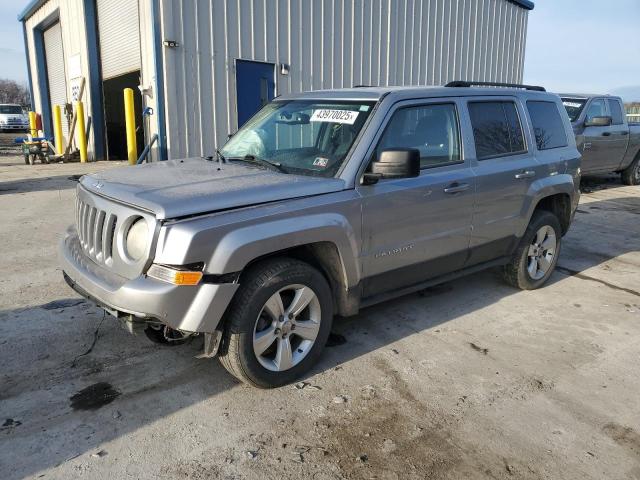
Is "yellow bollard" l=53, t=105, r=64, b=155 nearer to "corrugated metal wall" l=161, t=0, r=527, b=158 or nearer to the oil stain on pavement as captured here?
"corrugated metal wall" l=161, t=0, r=527, b=158

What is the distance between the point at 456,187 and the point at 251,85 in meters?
8.04

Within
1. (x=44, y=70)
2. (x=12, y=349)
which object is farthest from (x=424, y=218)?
(x=44, y=70)

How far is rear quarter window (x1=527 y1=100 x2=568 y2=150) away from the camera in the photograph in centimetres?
502

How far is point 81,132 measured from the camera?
49.8 ft

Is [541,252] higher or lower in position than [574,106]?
lower

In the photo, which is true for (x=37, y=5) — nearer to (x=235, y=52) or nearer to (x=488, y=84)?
(x=235, y=52)

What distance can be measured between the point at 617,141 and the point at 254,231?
11.1 metres

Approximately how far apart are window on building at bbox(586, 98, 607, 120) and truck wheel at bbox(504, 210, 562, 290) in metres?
6.71

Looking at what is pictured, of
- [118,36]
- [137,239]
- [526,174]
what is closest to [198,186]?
[137,239]

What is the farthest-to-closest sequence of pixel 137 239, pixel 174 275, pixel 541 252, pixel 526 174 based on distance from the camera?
pixel 541 252 < pixel 526 174 < pixel 137 239 < pixel 174 275

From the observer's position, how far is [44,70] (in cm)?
1914

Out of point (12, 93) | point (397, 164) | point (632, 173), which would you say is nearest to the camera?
point (397, 164)

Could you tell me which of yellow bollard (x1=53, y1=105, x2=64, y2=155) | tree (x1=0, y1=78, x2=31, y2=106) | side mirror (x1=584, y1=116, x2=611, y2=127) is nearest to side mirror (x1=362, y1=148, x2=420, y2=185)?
side mirror (x1=584, y1=116, x2=611, y2=127)

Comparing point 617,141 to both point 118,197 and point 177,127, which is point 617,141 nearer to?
point 177,127
